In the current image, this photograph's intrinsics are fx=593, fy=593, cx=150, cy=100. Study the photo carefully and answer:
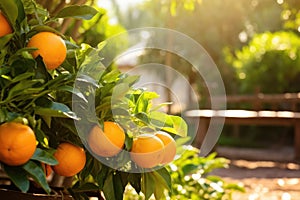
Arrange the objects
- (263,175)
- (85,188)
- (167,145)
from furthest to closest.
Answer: (263,175) → (85,188) → (167,145)

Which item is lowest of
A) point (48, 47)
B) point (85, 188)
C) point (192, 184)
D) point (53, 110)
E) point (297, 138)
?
point (297, 138)

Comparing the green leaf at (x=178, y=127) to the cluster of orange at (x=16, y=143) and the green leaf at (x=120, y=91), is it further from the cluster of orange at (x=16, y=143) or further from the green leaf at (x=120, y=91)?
the cluster of orange at (x=16, y=143)

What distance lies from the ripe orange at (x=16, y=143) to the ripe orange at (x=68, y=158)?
0.19 m

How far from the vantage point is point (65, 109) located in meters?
1.23

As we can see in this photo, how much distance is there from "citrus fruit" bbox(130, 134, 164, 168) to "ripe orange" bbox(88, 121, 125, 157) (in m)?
0.05

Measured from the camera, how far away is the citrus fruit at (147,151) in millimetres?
1396

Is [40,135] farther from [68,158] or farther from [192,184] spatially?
[192,184]

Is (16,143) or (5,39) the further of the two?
(5,39)

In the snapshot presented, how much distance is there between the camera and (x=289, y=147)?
11641 millimetres

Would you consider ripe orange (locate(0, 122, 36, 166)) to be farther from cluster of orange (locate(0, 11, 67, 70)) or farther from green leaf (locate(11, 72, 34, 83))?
cluster of orange (locate(0, 11, 67, 70))

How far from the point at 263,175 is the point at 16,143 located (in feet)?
19.5

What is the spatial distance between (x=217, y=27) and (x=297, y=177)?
1641 cm

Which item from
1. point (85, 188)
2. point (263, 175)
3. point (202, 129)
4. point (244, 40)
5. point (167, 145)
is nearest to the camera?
point (167, 145)

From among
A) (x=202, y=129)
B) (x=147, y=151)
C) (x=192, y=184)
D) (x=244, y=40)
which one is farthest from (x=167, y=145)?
(x=244, y=40)
